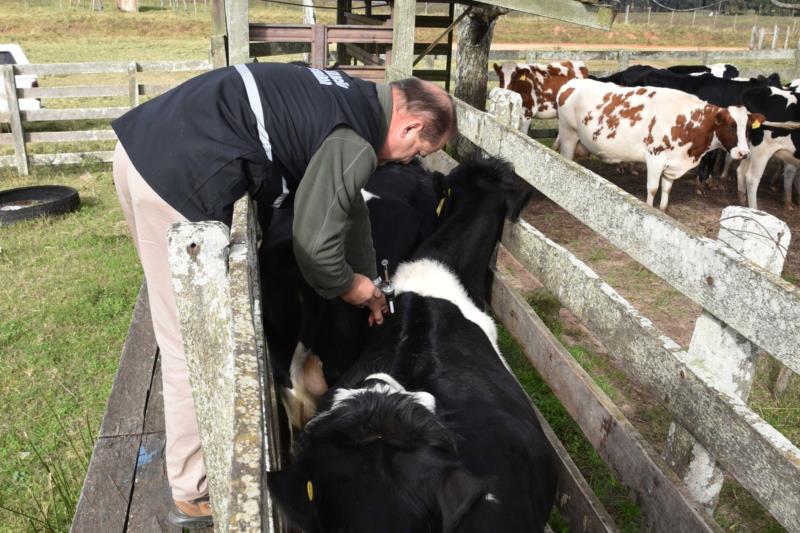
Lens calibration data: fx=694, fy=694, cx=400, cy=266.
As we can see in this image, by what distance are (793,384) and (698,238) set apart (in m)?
3.25

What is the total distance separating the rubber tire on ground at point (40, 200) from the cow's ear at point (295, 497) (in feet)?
21.8

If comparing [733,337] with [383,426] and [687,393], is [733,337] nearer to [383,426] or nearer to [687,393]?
[687,393]

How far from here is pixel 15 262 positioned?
21.0ft

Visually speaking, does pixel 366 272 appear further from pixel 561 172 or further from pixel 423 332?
pixel 561 172

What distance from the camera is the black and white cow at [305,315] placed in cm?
345

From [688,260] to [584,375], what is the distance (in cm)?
84

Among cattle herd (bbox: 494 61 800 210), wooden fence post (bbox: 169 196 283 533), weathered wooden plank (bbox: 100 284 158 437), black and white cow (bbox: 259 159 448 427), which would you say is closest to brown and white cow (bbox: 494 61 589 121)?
cattle herd (bbox: 494 61 800 210)

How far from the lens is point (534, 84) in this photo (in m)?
11.1

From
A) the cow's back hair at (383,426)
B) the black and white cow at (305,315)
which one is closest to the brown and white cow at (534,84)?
the black and white cow at (305,315)

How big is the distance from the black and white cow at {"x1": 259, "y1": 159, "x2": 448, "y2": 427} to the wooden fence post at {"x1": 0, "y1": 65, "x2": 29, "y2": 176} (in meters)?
7.07

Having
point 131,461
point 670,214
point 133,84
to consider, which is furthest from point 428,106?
point 133,84

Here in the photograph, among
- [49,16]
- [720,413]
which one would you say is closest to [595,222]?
[720,413]

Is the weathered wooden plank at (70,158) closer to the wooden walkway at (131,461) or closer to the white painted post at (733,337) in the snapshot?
the wooden walkway at (131,461)

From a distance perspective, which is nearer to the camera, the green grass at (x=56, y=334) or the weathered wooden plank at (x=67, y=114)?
the green grass at (x=56, y=334)
